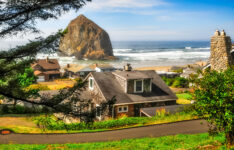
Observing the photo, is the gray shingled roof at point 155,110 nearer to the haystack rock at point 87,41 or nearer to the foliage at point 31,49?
the foliage at point 31,49

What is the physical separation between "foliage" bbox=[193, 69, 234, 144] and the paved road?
595cm

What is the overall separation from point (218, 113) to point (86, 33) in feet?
558

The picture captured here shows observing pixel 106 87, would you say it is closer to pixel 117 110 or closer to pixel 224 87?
pixel 117 110

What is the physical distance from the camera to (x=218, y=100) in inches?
396

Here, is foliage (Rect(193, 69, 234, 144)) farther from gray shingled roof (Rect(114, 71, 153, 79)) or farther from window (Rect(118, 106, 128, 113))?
gray shingled roof (Rect(114, 71, 153, 79))

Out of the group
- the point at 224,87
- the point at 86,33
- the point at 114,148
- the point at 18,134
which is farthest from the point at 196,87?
the point at 86,33

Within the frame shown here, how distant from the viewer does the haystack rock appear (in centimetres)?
15932

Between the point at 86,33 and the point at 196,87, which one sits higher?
the point at 86,33

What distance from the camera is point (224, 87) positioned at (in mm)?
9961

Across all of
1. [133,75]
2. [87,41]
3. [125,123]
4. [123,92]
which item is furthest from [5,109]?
[87,41]

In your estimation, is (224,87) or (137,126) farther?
(137,126)

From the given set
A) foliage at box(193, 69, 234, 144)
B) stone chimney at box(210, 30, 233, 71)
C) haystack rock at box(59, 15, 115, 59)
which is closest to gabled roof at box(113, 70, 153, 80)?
stone chimney at box(210, 30, 233, 71)

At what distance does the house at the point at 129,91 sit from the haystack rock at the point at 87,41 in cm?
12513

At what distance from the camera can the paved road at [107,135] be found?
51.6 feet
